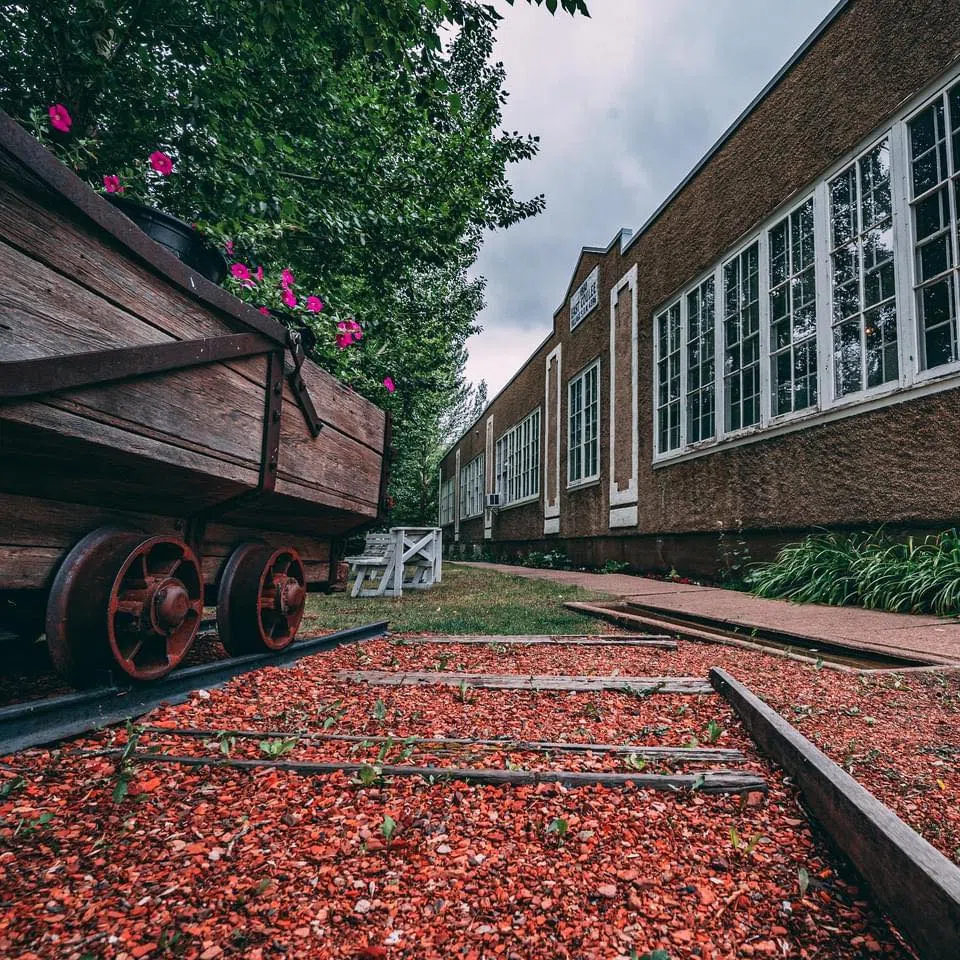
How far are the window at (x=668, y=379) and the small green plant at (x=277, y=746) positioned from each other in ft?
21.4

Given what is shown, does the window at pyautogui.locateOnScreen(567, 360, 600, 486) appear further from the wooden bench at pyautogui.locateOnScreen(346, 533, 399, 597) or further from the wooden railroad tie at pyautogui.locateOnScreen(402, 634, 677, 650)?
the wooden railroad tie at pyautogui.locateOnScreen(402, 634, 677, 650)

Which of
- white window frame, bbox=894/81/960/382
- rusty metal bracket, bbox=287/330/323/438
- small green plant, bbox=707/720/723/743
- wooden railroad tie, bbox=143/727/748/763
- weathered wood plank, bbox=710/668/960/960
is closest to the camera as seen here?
weathered wood plank, bbox=710/668/960/960

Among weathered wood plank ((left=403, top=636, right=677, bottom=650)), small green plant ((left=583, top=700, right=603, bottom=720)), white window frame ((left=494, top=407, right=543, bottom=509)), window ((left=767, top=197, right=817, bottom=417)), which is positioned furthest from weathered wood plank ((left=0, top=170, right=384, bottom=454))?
white window frame ((left=494, top=407, right=543, bottom=509))

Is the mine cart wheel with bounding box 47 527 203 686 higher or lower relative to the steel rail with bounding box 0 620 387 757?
higher

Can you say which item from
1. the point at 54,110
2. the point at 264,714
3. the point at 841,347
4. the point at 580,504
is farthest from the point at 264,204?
the point at 580,504

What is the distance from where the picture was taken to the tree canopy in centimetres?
407

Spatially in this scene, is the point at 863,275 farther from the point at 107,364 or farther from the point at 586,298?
the point at 586,298

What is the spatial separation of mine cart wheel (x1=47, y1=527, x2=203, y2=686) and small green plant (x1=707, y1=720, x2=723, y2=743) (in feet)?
5.94

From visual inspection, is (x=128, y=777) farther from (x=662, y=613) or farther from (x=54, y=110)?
(x=662, y=613)

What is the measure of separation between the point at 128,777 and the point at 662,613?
3842 millimetres

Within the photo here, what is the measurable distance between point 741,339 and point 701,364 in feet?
2.59

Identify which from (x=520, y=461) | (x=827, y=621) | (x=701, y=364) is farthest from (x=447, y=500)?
(x=827, y=621)

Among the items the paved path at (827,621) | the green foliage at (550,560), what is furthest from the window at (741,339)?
the green foliage at (550,560)

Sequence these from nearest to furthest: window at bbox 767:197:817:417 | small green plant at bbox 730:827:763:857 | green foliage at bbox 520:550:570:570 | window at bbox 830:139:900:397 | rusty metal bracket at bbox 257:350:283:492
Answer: small green plant at bbox 730:827:763:857 < rusty metal bracket at bbox 257:350:283:492 < window at bbox 830:139:900:397 < window at bbox 767:197:817:417 < green foliage at bbox 520:550:570:570
